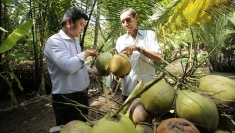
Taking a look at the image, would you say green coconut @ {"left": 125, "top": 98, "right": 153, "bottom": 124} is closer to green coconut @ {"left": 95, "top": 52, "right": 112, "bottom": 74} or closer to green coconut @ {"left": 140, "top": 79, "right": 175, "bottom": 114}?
green coconut @ {"left": 140, "top": 79, "right": 175, "bottom": 114}

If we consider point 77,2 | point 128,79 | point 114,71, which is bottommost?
point 128,79

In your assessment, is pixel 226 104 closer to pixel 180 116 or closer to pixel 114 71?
pixel 180 116

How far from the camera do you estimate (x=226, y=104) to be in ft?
2.98

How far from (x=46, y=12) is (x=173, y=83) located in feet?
12.5

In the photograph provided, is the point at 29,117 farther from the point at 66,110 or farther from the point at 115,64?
the point at 115,64

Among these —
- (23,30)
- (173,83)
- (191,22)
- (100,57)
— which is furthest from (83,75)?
(191,22)

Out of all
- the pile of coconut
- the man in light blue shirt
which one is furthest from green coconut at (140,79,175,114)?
the man in light blue shirt

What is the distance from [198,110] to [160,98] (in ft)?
0.49

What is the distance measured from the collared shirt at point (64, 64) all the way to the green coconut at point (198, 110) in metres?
1.01

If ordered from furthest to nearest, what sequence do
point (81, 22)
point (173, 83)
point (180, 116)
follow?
point (81, 22) → point (173, 83) → point (180, 116)

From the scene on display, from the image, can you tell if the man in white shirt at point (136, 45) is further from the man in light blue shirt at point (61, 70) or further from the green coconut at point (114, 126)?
the green coconut at point (114, 126)

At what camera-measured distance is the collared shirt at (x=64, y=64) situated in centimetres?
171

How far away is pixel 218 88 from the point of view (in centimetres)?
93

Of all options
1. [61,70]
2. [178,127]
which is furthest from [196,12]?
[178,127]
